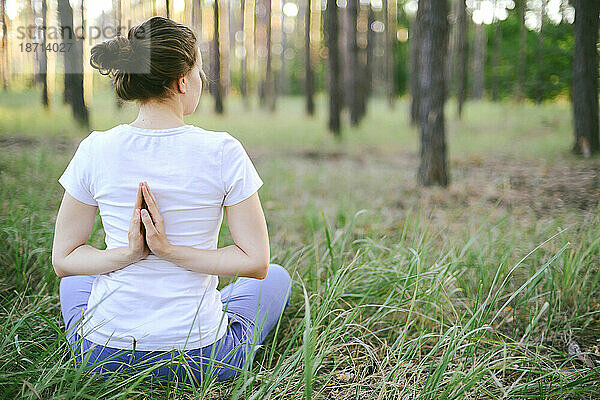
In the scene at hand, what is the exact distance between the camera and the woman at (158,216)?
146cm

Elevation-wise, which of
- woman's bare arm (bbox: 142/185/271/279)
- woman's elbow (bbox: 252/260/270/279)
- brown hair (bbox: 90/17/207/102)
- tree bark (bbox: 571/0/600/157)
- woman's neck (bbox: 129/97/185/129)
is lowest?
woman's elbow (bbox: 252/260/270/279)

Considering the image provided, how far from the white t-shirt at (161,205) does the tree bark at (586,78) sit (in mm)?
5180

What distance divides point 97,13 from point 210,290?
492cm

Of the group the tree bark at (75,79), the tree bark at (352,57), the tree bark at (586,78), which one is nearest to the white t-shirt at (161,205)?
the tree bark at (586,78)

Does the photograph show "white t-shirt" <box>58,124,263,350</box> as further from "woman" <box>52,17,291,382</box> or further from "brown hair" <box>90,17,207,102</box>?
"brown hair" <box>90,17,207,102</box>

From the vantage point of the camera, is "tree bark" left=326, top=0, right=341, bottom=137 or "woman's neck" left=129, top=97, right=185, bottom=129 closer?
"woman's neck" left=129, top=97, right=185, bottom=129

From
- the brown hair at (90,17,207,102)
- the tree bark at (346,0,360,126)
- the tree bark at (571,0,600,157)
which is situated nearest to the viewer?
the brown hair at (90,17,207,102)

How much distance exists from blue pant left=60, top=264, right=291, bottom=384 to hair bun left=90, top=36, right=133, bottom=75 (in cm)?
72

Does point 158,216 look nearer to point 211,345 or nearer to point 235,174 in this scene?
point 235,174

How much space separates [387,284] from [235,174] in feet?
3.49

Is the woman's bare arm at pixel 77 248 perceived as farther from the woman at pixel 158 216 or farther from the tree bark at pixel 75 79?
the tree bark at pixel 75 79

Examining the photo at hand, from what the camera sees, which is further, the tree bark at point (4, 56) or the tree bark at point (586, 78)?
the tree bark at point (586, 78)

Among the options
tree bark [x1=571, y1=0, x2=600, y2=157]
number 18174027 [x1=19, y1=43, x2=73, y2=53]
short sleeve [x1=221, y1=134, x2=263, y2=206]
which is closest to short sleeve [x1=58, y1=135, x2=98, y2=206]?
short sleeve [x1=221, y1=134, x2=263, y2=206]

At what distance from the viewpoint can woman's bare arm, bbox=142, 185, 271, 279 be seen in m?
1.51
